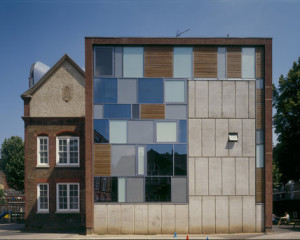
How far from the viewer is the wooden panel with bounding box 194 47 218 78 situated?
18531mm

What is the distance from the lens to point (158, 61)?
1853 cm

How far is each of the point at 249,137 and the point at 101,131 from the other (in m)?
9.99

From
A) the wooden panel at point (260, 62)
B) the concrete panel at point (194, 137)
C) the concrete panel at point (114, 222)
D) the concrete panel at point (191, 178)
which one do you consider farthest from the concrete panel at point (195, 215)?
the wooden panel at point (260, 62)

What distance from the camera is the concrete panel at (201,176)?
18.0 meters

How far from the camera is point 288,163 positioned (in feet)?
95.3

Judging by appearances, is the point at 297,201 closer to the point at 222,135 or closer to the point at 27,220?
the point at 222,135

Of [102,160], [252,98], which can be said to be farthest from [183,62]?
[102,160]

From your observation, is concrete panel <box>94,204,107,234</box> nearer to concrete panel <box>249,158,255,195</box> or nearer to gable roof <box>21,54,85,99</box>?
concrete panel <box>249,158,255,195</box>

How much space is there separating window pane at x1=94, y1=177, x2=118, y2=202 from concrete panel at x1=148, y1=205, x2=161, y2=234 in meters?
2.46

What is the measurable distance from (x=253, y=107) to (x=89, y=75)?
1133 centimetres

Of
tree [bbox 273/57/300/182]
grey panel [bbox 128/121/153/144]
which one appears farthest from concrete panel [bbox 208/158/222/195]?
tree [bbox 273/57/300/182]

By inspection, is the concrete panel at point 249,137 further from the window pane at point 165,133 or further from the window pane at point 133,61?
the window pane at point 133,61

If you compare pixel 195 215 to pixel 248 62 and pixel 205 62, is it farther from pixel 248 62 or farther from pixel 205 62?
pixel 248 62

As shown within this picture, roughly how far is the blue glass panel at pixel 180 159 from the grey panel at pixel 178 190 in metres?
0.46
